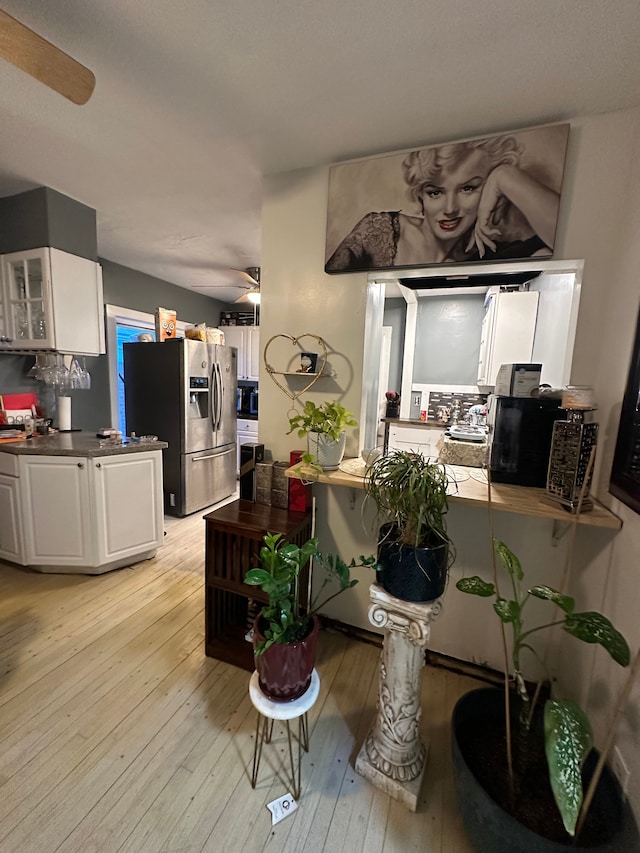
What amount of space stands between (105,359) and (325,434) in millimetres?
2980

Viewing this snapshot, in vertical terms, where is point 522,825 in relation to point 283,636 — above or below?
below

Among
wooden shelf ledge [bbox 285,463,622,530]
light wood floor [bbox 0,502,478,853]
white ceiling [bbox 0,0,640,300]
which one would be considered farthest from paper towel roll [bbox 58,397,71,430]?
wooden shelf ledge [bbox 285,463,622,530]

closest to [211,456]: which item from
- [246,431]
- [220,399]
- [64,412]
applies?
[220,399]

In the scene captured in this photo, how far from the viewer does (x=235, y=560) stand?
5.40 feet

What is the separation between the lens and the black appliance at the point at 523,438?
1396 millimetres

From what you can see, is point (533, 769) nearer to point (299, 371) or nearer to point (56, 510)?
point (299, 371)

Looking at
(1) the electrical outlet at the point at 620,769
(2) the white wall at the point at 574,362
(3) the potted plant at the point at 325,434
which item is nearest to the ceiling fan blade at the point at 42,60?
(2) the white wall at the point at 574,362

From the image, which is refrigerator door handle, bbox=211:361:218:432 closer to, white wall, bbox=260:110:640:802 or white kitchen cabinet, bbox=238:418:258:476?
white kitchen cabinet, bbox=238:418:258:476

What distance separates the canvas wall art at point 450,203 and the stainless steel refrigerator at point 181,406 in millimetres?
1967

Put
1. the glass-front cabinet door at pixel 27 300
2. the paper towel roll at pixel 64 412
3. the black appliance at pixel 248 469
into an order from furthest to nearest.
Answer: the paper towel roll at pixel 64 412, the glass-front cabinet door at pixel 27 300, the black appliance at pixel 248 469

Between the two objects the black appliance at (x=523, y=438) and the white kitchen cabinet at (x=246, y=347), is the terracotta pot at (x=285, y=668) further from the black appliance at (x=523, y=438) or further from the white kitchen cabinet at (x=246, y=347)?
the white kitchen cabinet at (x=246, y=347)

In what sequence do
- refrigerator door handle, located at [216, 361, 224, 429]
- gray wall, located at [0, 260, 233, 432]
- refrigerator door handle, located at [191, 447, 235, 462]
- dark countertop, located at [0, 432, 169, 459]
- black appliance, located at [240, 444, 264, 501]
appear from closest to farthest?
1. black appliance, located at [240, 444, 264, 501]
2. dark countertop, located at [0, 432, 169, 459]
3. gray wall, located at [0, 260, 233, 432]
4. refrigerator door handle, located at [191, 447, 235, 462]
5. refrigerator door handle, located at [216, 361, 224, 429]

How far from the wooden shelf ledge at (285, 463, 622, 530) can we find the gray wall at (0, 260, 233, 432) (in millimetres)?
2587

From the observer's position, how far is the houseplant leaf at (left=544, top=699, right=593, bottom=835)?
2.41 feet
